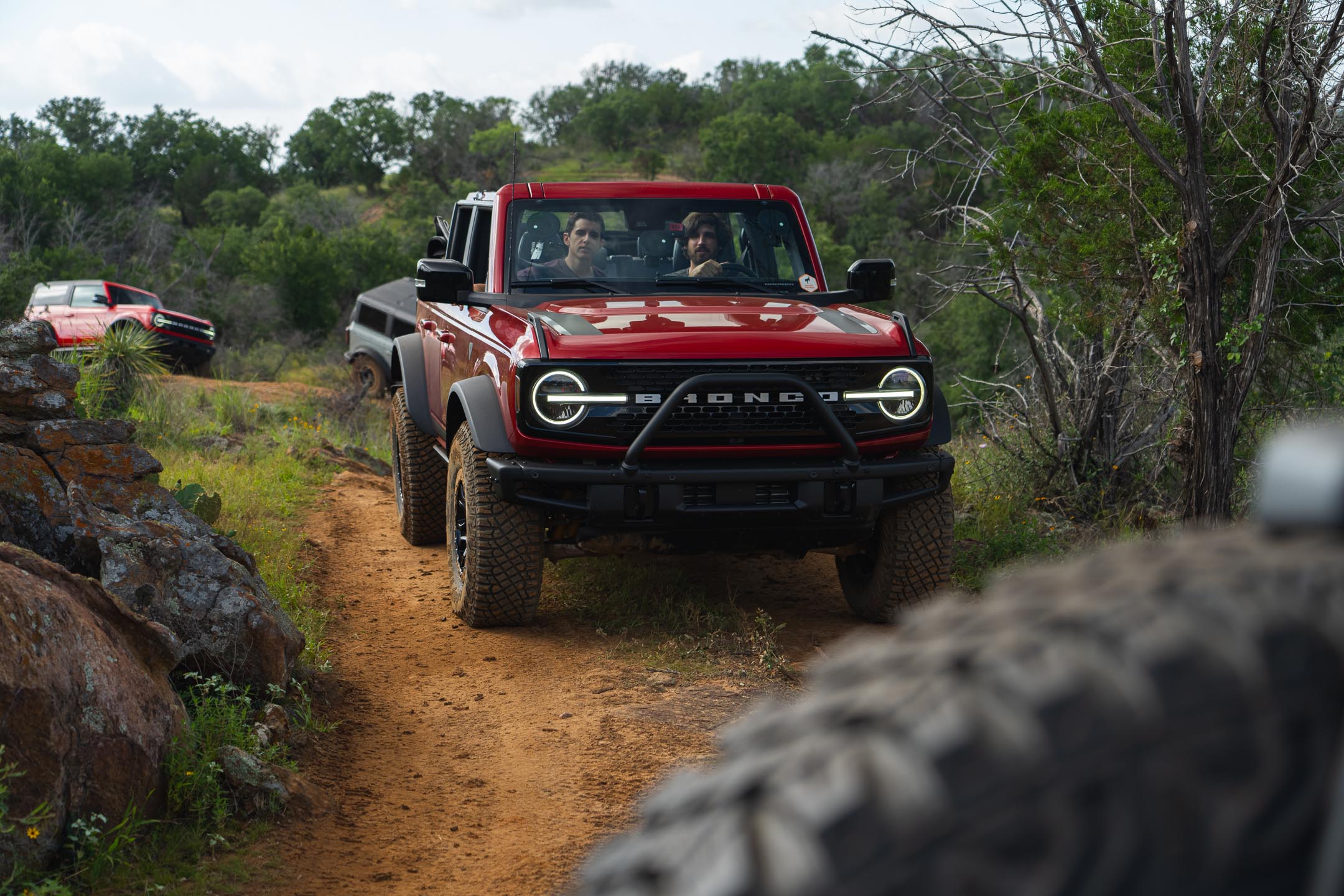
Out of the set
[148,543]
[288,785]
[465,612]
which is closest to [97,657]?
[288,785]

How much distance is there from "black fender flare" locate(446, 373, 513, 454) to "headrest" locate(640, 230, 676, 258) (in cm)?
123

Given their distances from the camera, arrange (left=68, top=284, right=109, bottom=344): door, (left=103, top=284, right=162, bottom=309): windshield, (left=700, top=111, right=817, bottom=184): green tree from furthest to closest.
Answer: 1. (left=700, top=111, right=817, bottom=184): green tree
2. (left=103, top=284, right=162, bottom=309): windshield
3. (left=68, top=284, right=109, bottom=344): door

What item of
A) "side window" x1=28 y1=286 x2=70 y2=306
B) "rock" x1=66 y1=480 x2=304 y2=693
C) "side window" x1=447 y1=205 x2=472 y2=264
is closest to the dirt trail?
"rock" x1=66 y1=480 x2=304 y2=693

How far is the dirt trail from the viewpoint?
3.37 m

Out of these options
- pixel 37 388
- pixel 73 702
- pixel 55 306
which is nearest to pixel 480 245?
pixel 37 388

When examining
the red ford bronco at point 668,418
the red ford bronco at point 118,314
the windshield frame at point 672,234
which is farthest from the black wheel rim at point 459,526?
the red ford bronco at point 118,314

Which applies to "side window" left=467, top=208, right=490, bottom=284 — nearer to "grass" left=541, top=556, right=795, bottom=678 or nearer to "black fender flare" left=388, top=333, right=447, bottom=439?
"black fender flare" left=388, top=333, right=447, bottom=439

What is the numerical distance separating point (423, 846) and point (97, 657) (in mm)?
1036

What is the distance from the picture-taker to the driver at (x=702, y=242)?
625cm

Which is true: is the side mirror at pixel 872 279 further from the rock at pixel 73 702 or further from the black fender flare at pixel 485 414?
the rock at pixel 73 702

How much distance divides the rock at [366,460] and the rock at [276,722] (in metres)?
6.69

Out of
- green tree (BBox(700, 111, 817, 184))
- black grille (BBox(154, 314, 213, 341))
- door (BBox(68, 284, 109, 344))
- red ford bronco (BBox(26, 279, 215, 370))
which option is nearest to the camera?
door (BBox(68, 284, 109, 344))

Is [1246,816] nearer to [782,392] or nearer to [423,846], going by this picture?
[423,846]

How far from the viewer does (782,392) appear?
16.4 ft
